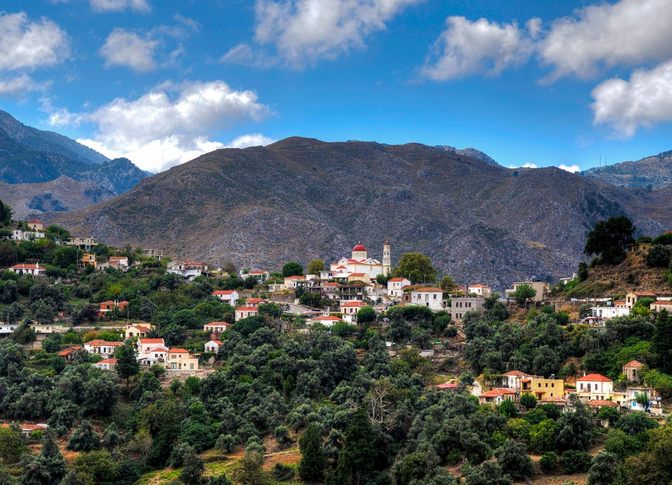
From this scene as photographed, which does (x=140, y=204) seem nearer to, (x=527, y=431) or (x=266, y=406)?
(x=266, y=406)

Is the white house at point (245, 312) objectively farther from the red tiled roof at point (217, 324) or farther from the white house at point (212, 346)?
the white house at point (212, 346)

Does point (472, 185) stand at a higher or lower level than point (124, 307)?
higher

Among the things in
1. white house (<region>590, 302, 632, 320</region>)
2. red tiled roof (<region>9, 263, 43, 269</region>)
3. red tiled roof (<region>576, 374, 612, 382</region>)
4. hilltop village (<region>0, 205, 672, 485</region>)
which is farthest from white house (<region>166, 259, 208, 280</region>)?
red tiled roof (<region>576, 374, 612, 382</region>)

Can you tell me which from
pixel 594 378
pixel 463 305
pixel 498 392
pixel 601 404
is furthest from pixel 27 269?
pixel 601 404

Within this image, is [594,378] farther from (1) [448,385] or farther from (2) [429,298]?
(2) [429,298]

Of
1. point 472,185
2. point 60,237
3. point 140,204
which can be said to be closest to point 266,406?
point 60,237
